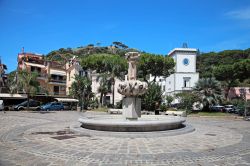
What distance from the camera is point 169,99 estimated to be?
43219 mm

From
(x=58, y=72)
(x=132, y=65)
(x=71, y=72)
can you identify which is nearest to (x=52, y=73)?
(x=58, y=72)

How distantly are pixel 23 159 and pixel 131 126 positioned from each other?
546 centimetres

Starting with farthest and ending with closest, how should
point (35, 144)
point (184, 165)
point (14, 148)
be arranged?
point (35, 144)
point (14, 148)
point (184, 165)

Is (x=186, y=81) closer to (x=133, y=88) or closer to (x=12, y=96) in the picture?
(x=12, y=96)

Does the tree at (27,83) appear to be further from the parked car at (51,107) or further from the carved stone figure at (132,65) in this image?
the carved stone figure at (132,65)

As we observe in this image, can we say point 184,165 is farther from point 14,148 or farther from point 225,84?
point 225,84

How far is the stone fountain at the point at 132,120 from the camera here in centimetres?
1149

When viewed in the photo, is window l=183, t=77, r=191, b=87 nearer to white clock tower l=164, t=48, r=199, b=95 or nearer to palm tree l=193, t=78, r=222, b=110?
white clock tower l=164, t=48, r=199, b=95

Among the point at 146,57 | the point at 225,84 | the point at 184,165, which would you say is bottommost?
the point at 184,165

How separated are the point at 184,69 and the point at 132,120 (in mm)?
43363

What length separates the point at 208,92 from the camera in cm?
3622

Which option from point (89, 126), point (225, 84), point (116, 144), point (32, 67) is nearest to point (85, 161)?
point (116, 144)

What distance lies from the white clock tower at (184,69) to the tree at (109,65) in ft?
40.8

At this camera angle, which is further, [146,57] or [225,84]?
[225,84]
